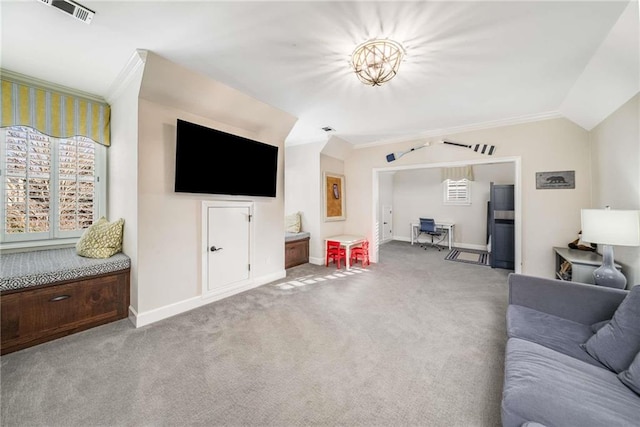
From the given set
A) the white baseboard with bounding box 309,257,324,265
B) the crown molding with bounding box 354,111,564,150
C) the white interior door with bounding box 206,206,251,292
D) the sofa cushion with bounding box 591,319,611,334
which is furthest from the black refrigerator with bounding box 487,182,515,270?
the white interior door with bounding box 206,206,251,292

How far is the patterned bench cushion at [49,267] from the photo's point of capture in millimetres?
2170

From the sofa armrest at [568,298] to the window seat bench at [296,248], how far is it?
11.7 ft

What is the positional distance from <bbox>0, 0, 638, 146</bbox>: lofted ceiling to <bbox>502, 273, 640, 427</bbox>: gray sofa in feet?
6.82

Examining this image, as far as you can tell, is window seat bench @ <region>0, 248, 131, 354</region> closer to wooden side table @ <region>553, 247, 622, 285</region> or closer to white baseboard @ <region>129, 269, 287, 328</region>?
white baseboard @ <region>129, 269, 287, 328</region>

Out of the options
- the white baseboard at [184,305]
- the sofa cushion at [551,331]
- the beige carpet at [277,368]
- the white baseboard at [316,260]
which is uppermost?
the sofa cushion at [551,331]

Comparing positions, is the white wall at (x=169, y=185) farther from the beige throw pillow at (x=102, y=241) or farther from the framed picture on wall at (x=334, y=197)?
the framed picture on wall at (x=334, y=197)

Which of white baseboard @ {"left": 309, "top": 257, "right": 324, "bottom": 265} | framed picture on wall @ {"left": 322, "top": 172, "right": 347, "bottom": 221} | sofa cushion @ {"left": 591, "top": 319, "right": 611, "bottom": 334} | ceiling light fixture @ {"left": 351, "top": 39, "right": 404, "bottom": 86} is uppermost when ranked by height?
ceiling light fixture @ {"left": 351, "top": 39, "right": 404, "bottom": 86}

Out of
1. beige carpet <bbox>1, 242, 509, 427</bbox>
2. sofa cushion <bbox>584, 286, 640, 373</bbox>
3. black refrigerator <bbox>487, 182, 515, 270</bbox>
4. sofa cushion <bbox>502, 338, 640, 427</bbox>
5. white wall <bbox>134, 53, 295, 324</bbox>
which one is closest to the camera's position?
sofa cushion <bbox>502, 338, 640, 427</bbox>

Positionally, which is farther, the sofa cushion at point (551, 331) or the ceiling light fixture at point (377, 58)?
the ceiling light fixture at point (377, 58)

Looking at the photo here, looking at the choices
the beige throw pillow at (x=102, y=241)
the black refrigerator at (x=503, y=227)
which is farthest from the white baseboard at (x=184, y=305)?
the black refrigerator at (x=503, y=227)

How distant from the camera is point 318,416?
4.88 feet

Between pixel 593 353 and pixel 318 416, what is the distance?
5.76 feet

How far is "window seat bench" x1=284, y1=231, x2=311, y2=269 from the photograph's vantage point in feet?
15.9

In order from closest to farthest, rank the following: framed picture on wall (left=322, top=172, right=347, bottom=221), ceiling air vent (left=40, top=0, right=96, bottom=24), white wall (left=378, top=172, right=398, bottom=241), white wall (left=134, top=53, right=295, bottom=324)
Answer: ceiling air vent (left=40, top=0, right=96, bottom=24), white wall (left=134, top=53, right=295, bottom=324), framed picture on wall (left=322, top=172, right=347, bottom=221), white wall (left=378, top=172, right=398, bottom=241)
